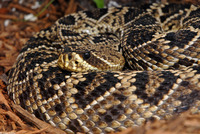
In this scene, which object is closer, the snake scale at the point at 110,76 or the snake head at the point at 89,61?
the snake scale at the point at 110,76

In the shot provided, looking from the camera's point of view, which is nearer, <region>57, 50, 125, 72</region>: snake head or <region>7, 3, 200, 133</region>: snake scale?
<region>7, 3, 200, 133</region>: snake scale

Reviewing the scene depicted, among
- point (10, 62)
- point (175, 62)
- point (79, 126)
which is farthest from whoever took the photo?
point (10, 62)

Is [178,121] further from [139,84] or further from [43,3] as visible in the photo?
[43,3]

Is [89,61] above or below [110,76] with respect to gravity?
above

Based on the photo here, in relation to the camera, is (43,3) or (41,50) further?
(43,3)

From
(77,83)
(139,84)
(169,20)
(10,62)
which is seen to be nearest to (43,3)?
(10,62)

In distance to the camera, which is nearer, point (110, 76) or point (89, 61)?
point (110, 76)
